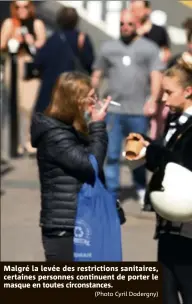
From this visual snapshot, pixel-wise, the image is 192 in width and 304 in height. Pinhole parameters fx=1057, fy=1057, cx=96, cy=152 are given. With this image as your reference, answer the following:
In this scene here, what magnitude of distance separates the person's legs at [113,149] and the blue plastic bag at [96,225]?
3636 mm

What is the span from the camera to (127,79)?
934cm

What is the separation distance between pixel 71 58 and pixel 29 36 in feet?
4.21

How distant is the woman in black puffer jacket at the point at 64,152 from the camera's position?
563cm

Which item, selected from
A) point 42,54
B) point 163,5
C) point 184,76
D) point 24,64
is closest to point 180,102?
point 184,76

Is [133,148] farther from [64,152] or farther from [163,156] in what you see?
[64,152]

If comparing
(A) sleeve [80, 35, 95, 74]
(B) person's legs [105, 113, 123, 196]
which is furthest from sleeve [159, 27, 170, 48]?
(B) person's legs [105, 113, 123, 196]

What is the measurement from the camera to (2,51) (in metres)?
12.0

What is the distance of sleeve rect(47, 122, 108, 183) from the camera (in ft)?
18.3

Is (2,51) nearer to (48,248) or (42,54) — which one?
(42,54)

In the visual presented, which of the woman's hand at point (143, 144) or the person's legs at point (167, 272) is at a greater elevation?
the woman's hand at point (143, 144)

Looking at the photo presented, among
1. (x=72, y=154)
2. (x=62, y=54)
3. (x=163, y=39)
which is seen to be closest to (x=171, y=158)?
(x=72, y=154)

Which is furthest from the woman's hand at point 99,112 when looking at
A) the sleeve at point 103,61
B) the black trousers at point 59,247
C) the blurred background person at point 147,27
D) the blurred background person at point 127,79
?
the blurred background person at point 147,27

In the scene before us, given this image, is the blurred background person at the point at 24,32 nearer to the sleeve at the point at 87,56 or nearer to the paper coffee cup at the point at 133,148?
the sleeve at the point at 87,56

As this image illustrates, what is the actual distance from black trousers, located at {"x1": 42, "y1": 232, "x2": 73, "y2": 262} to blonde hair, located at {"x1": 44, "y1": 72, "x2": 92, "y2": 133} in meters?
0.61
